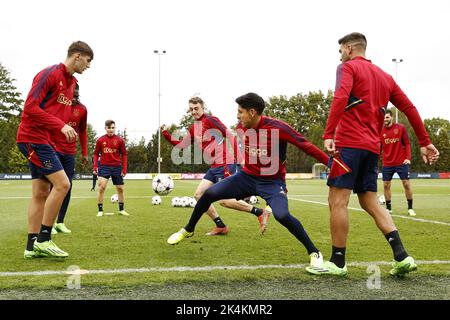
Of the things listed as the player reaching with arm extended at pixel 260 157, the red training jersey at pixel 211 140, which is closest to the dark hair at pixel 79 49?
the player reaching with arm extended at pixel 260 157

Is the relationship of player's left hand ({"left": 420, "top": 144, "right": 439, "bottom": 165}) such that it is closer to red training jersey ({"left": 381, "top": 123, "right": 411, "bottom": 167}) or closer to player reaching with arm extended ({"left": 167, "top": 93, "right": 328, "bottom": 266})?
player reaching with arm extended ({"left": 167, "top": 93, "right": 328, "bottom": 266})

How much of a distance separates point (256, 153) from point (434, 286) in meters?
2.40

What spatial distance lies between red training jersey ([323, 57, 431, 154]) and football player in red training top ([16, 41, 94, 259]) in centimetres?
290

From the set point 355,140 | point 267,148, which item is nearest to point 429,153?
point 355,140

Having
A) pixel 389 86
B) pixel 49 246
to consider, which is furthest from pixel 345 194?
pixel 49 246

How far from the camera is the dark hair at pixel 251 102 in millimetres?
5520

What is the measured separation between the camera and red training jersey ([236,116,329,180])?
217 inches

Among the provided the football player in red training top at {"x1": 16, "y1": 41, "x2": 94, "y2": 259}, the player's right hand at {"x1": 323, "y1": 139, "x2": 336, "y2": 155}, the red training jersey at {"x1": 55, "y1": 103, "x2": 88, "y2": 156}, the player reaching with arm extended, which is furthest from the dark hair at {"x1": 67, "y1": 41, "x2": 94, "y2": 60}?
the player's right hand at {"x1": 323, "y1": 139, "x2": 336, "y2": 155}

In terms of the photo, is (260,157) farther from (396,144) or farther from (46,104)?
(396,144)

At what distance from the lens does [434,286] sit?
13.3ft

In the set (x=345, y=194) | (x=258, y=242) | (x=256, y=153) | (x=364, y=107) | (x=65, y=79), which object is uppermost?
(x=65, y=79)

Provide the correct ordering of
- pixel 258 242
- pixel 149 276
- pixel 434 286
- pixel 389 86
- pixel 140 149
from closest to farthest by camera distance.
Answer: pixel 434 286 → pixel 149 276 → pixel 389 86 → pixel 258 242 → pixel 140 149

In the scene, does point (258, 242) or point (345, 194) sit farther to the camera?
point (258, 242)
